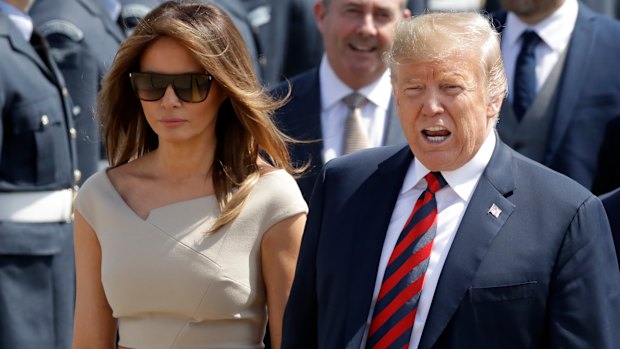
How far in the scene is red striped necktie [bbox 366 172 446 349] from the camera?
9.84 feet

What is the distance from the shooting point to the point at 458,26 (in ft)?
9.98

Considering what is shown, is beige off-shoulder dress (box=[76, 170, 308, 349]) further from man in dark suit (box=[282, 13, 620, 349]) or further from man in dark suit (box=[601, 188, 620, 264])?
man in dark suit (box=[601, 188, 620, 264])

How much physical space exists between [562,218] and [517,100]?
81.8 inches

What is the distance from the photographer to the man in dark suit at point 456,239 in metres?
2.92

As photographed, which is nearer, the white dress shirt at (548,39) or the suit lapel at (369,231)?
the suit lapel at (369,231)

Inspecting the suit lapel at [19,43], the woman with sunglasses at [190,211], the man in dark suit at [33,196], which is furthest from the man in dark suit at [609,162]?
the suit lapel at [19,43]

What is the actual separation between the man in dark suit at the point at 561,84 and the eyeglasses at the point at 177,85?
69.6 inches

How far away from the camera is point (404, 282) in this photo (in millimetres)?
3020

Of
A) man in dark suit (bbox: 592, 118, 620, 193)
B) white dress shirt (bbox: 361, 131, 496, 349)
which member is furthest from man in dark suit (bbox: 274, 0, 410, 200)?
white dress shirt (bbox: 361, 131, 496, 349)

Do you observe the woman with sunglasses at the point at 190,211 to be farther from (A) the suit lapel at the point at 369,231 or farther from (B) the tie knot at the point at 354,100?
(B) the tie knot at the point at 354,100

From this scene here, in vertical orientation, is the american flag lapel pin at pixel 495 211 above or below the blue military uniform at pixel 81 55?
above

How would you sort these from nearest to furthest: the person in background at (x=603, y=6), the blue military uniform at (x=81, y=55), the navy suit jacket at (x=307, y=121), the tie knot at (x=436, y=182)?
the tie knot at (x=436, y=182) → the navy suit jacket at (x=307, y=121) → the blue military uniform at (x=81, y=55) → the person in background at (x=603, y=6)

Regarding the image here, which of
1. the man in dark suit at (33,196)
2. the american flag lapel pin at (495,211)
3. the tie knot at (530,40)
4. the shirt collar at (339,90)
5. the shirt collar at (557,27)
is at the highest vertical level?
the shirt collar at (557,27)

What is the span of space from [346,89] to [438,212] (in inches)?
75.8
